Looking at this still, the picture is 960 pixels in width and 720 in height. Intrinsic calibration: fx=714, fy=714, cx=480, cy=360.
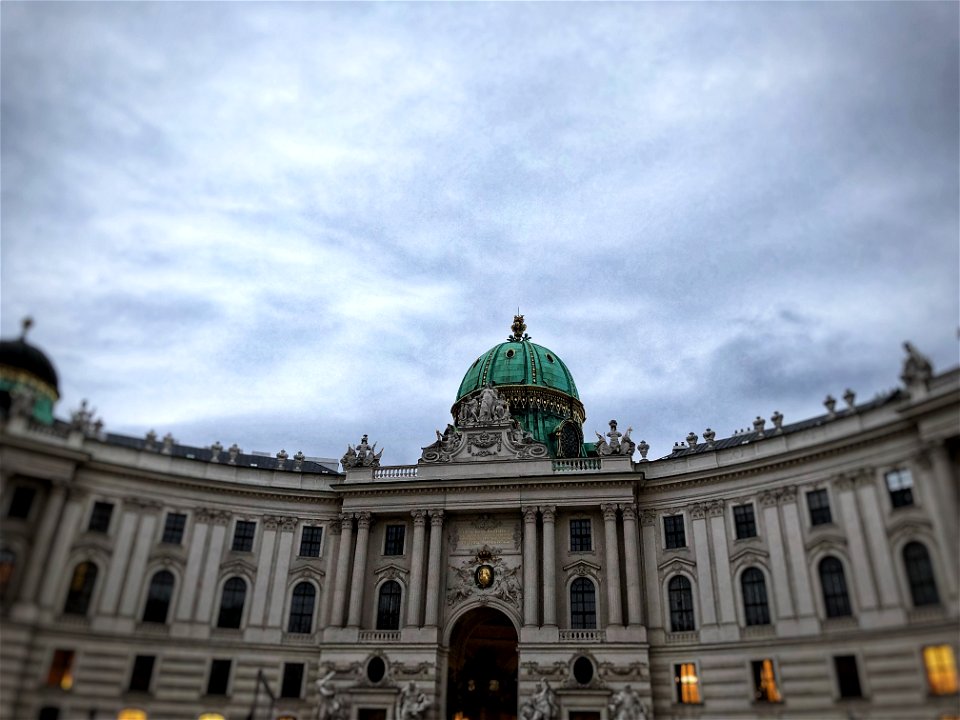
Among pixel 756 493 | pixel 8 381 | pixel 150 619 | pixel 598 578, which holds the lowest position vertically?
pixel 150 619

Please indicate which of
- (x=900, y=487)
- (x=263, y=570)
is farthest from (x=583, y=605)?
(x=263, y=570)

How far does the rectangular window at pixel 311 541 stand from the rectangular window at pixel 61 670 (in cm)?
1447

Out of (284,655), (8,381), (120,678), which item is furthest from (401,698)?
(8,381)

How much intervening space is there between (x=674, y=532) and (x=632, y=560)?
3411 mm

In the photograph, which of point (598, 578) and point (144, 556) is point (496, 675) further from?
point (144, 556)

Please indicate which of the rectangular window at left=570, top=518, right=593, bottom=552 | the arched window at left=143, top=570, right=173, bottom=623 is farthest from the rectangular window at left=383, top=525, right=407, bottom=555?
the arched window at left=143, top=570, right=173, bottom=623

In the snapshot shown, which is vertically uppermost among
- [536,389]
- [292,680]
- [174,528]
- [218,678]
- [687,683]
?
[536,389]

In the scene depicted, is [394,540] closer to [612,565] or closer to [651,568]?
[612,565]

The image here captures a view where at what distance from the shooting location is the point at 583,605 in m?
45.0

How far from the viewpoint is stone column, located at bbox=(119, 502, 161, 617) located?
140 feet

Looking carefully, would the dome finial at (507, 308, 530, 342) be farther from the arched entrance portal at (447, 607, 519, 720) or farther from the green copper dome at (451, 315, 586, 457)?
the arched entrance portal at (447, 607, 519, 720)

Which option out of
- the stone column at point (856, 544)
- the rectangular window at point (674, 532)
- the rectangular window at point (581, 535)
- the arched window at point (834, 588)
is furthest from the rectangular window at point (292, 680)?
the stone column at point (856, 544)

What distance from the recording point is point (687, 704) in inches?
1588

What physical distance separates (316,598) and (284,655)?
4.01m
